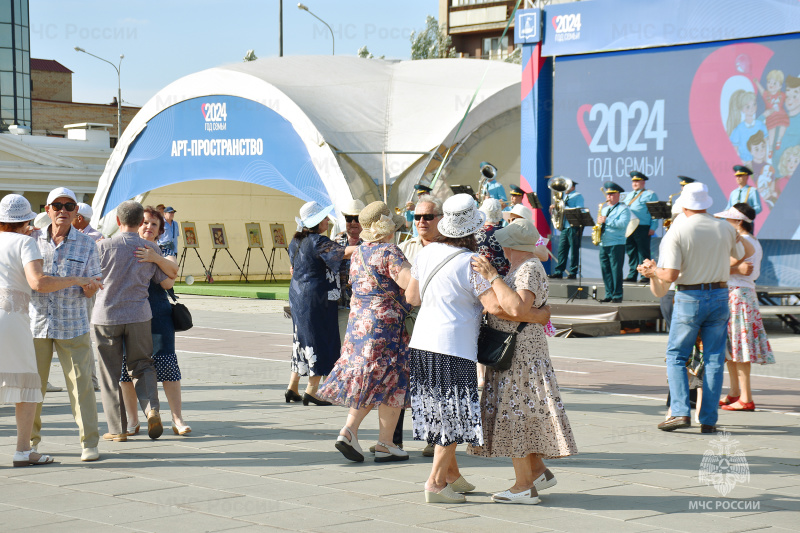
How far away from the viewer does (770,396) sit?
32.9 feet

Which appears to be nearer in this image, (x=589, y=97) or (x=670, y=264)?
(x=670, y=264)

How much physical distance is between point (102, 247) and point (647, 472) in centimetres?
415

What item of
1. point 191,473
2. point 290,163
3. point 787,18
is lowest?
point 191,473

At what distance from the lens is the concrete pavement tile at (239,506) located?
5828mm

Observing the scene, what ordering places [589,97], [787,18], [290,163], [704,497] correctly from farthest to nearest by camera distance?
1. [290,163]
2. [589,97]
3. [787,18]
4. [704,497]

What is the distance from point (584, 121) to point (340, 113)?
22.3ft

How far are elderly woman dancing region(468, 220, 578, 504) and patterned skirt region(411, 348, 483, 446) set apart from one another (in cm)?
13

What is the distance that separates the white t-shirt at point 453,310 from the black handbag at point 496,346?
5 centimetres

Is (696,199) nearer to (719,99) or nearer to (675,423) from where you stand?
(675,423)

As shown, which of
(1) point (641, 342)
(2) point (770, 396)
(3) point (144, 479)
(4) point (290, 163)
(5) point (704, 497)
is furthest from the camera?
(4) point (290, 163)

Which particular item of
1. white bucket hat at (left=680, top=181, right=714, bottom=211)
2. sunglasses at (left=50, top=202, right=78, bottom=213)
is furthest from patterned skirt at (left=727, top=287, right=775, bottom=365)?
sunglasses at (left=50, top=202, right=78, bottom=213)

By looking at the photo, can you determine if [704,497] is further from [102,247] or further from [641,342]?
[641,342]

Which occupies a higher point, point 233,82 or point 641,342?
point 233,82

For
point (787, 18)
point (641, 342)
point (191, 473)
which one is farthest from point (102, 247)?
point (787, 18)
